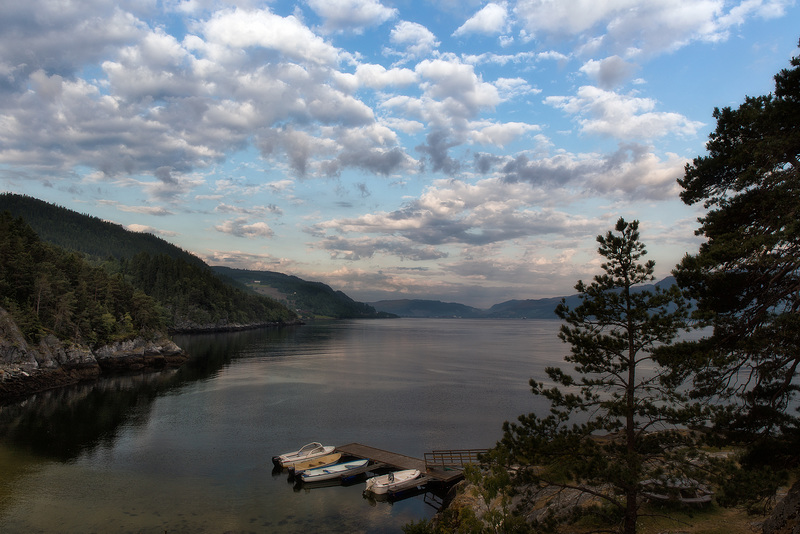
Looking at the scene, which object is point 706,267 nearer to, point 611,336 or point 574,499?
point 611,336

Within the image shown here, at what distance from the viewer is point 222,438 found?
44.7 metres

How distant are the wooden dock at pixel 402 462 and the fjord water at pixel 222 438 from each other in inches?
74.9

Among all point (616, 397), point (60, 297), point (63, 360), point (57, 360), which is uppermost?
point (60, 297)

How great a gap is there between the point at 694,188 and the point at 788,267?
646 cm

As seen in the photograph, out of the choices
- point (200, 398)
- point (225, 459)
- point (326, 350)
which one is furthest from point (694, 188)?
point (326, 350)

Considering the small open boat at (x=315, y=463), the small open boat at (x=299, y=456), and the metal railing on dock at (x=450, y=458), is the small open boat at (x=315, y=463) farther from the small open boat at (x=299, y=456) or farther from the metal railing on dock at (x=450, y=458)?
the metal railing on dock at (x=450, y=458)

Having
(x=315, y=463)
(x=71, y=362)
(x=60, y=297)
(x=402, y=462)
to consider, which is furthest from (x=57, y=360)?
(x=402, y=462)

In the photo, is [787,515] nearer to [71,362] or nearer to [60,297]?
[71,362]

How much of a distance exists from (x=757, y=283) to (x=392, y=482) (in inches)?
1072

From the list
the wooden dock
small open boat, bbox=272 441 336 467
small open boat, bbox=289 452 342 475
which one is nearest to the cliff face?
small open boat, bbox=272 441 336 467

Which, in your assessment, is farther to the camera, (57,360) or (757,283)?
(57,360)

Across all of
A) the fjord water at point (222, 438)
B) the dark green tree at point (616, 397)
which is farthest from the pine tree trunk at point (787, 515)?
the fjord water at point (222, 438)

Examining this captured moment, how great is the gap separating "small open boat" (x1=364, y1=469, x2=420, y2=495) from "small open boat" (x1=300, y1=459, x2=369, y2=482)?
2.89 metres

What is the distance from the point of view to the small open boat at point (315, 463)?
35.6 meters
